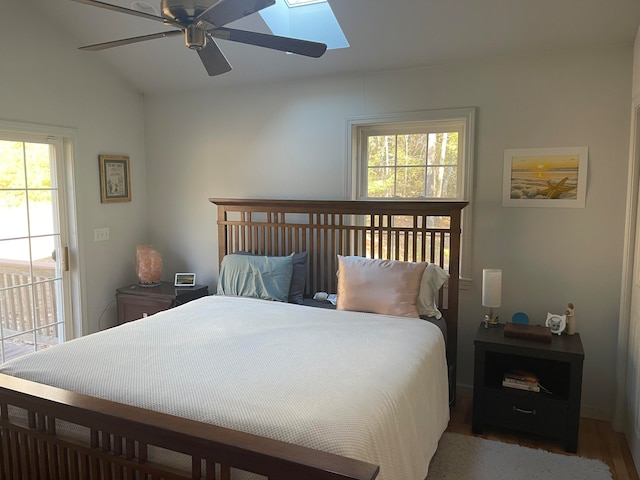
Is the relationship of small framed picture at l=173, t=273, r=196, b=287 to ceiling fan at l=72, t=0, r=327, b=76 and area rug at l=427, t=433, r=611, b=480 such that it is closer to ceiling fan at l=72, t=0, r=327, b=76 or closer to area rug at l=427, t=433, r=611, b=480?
ceiling fan at l=72, t=0, r=327, b=76

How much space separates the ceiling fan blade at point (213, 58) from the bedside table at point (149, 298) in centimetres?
199

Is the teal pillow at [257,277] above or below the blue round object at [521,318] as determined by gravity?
above

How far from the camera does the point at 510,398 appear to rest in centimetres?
289

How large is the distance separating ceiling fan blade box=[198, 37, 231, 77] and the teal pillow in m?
1.49

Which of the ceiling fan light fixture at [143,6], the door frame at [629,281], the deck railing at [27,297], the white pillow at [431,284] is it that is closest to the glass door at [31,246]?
the deck railing at [27,297]

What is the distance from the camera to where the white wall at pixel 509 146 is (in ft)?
9.94

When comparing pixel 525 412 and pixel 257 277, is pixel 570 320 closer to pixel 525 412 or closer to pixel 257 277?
pixel 525 412

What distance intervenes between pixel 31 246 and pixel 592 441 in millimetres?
3981

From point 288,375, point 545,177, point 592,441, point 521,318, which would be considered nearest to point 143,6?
point 288,375

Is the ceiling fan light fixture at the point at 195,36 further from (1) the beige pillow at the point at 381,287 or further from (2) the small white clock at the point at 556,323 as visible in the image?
(2) the small white clock at the point at 556,323

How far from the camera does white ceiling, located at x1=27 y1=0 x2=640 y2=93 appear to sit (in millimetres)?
2797

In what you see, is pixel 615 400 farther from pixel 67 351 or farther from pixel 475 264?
pixel 67 351

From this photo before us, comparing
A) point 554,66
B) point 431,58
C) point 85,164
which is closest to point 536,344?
point 554,66

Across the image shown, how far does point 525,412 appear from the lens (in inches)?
113
